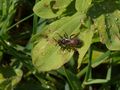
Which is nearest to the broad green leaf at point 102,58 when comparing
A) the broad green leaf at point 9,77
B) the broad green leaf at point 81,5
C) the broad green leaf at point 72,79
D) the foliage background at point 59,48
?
the foliage background at point 59,48

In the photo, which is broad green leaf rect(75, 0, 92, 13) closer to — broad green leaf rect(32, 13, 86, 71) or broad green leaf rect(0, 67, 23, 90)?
broad green leaf rect(32, 13, 86, 71)

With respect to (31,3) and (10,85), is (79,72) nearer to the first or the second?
(10,85)

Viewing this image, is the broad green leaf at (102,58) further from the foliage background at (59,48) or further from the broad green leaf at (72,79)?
the broad green leaf at (72,79)

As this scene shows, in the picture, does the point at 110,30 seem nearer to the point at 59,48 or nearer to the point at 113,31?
the point at 113,31

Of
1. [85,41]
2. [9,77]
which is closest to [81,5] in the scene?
[85,41]

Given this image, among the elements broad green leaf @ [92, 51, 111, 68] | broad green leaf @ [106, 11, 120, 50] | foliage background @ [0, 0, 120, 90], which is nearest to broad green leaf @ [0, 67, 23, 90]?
foliage background @ [0, 0, 120, 90]
